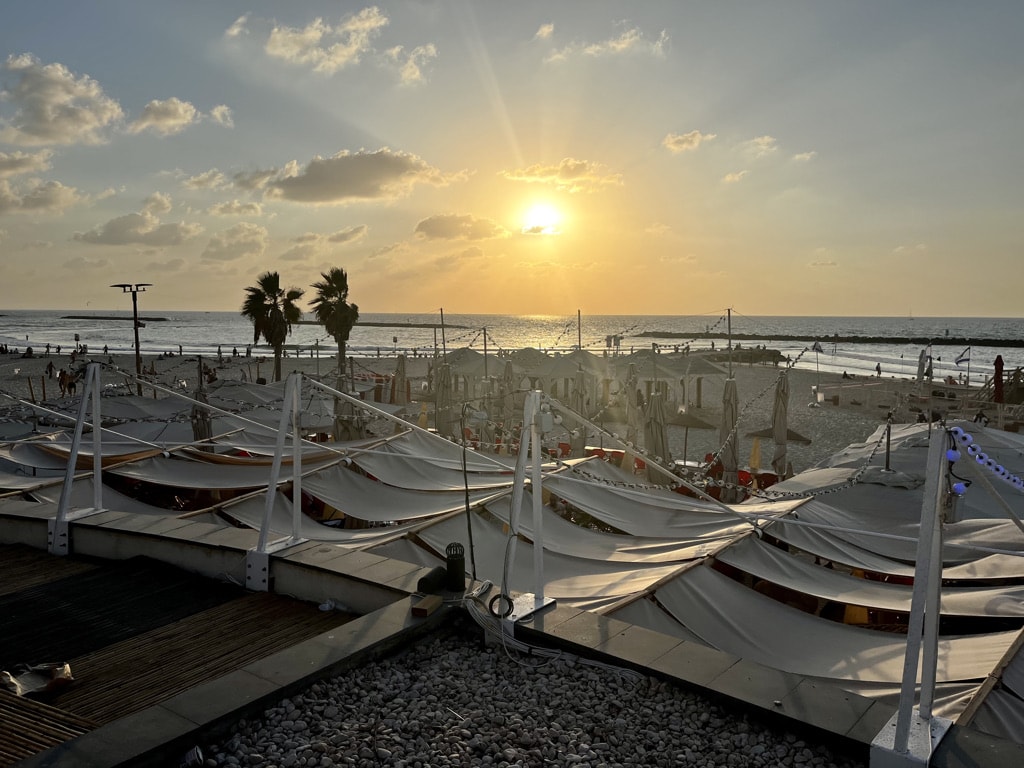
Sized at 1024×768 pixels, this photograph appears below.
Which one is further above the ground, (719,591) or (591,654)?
(591,654)

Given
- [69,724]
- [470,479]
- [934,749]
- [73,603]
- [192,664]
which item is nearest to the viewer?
[934,749]

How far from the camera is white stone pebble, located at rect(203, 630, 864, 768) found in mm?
3832

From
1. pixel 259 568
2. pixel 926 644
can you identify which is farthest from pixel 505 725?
pixel 259 568

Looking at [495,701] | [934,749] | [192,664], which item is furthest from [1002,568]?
[192,664]

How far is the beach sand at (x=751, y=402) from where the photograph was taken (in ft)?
78.8

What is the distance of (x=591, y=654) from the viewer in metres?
4.82

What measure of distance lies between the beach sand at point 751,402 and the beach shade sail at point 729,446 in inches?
15.1

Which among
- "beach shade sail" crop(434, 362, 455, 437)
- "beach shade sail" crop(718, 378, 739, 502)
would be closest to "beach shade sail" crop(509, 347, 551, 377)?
"beach shade sail" crop(434, 362, 455, 437)

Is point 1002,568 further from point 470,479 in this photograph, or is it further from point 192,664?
point 192,664

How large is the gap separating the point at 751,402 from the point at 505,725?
1755 centimetres

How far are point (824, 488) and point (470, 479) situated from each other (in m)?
5.92

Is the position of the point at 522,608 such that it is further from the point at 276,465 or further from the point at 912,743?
the point at 912,743

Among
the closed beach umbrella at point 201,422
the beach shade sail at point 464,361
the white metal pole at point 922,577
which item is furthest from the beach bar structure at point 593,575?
the beach shade sail at point 464,361

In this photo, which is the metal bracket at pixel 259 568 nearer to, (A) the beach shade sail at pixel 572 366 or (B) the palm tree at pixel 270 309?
(A) the beach shade sail at pixel 572 366
